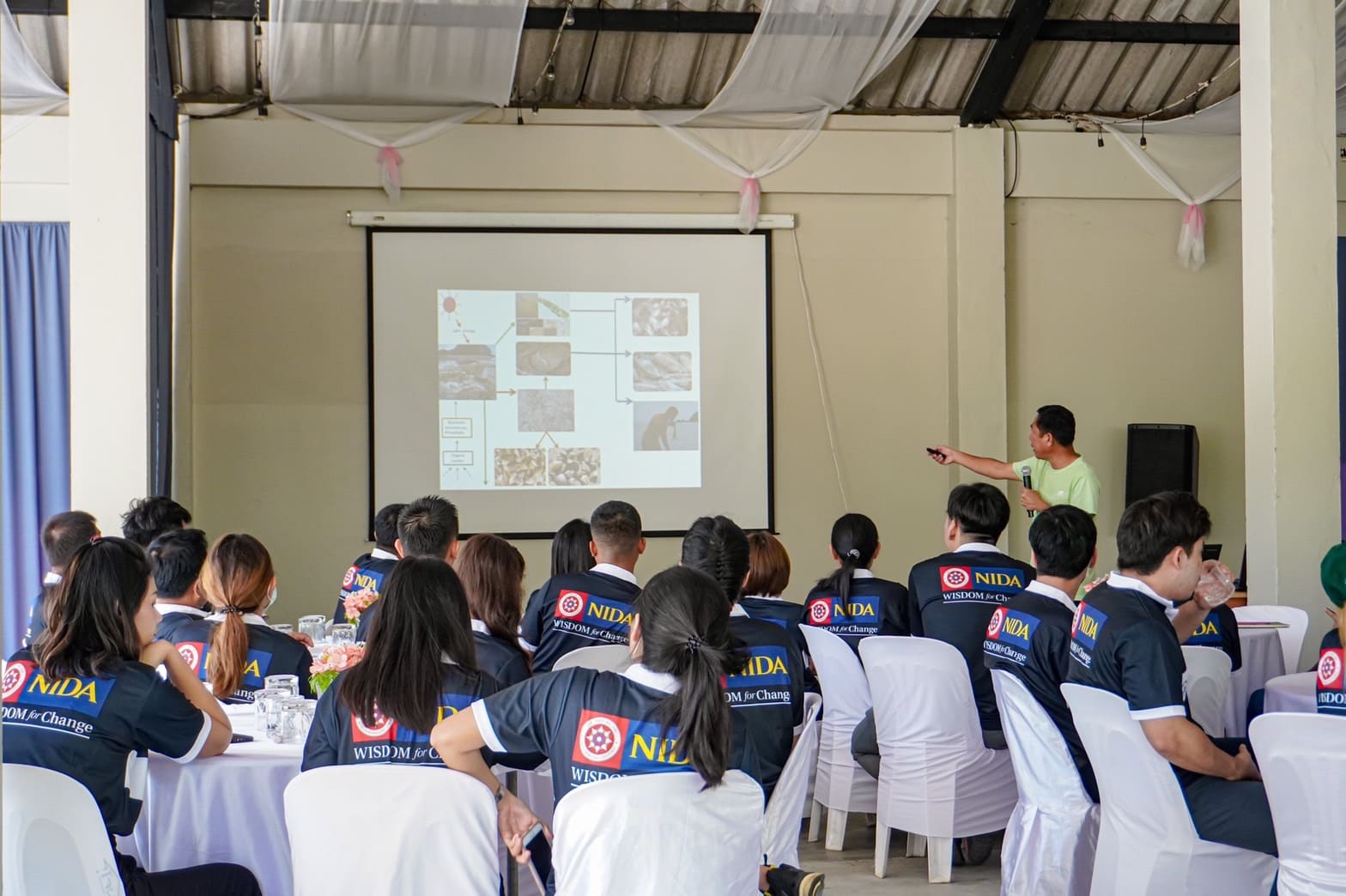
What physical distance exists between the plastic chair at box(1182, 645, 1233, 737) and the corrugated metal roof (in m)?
4.21

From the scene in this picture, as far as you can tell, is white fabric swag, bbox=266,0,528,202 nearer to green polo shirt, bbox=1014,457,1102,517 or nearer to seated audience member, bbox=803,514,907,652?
seated audience member, bbox=803,514,907,652

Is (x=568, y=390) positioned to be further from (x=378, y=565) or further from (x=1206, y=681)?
(x=1206, y=681)

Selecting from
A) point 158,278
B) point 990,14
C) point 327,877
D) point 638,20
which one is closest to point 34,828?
point 327,877

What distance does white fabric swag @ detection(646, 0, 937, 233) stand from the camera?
215 inches

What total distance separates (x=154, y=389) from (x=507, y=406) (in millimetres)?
1903

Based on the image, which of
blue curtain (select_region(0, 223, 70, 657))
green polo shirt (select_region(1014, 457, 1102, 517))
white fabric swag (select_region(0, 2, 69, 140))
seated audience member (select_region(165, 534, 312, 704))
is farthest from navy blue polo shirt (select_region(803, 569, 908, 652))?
blue curtain (select_region(0, 223, 70, 657))

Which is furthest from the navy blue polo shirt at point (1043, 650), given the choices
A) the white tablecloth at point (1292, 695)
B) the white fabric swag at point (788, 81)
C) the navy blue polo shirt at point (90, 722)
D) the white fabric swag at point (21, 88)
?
the white fabric swag at point (21, 88)

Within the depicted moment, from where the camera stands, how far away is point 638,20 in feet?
20.4

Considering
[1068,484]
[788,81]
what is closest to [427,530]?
[1068,484]

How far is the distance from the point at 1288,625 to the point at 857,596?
5.07 feet

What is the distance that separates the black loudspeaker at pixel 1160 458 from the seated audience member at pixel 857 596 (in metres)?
3.59

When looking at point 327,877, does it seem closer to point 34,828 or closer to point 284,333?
point 34,828

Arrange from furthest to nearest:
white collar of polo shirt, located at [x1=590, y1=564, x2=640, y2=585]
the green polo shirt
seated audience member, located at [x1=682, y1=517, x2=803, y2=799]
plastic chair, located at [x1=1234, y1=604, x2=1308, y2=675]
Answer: the green polo shirt < plastic chair, located at [x1=1234, y1=604, x2=1308, y2=675] < white collar of polo shirt, located at [x1=590, y1=564, x2=640, y2=585] < seated audience member, located at [x1=682, y1=517, x2=803, y2=799]

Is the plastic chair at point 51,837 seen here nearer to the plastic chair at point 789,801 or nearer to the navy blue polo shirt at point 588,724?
the navy blue polo shirt at point 588,724
